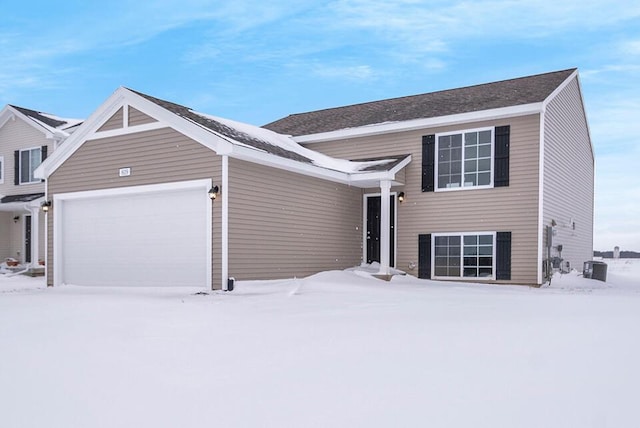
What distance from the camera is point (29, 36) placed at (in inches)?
975

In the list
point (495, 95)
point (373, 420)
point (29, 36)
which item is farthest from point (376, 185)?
point (29, 36)

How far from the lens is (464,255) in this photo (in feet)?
46.4

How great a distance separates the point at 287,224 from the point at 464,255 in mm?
4884

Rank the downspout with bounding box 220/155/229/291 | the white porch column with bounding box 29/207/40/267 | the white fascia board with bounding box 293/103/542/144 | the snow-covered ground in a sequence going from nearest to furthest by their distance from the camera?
the snow-covered ground < the downspout with bounding box 220/155/229/291 < the white fascia board with bounding box 293/103/542/144 < the white porch column with bounding box 29/207/40/267

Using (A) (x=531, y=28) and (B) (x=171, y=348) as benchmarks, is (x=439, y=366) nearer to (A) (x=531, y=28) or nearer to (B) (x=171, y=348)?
(B) (x=171, y=348)

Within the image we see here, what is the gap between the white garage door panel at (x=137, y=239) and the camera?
11.8m

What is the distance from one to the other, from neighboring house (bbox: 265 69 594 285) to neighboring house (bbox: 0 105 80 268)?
1005 centimetres

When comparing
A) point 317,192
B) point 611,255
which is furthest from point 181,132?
point 611,255

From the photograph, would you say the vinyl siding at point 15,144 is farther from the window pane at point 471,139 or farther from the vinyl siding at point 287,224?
the window pane at point 471,139

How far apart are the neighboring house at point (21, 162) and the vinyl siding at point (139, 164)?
261 inches

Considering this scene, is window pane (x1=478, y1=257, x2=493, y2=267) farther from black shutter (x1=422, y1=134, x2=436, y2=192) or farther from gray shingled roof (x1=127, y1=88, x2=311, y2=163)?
gray shingled roof (x1=127, y1=88, x2=311, y2=163)

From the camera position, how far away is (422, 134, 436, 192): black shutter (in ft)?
47.9

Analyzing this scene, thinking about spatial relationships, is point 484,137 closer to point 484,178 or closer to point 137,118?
point 484,178

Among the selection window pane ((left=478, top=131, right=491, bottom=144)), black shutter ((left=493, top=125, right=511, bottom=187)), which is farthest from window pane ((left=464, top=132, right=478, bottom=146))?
black shutter ((left=493, top=125, right=511, bottom=187))
